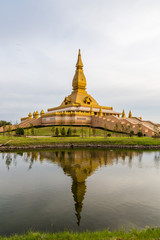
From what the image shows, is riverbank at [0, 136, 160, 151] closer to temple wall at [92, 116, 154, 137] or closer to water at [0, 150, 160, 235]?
temple wall at [92, 116, 154, 137]

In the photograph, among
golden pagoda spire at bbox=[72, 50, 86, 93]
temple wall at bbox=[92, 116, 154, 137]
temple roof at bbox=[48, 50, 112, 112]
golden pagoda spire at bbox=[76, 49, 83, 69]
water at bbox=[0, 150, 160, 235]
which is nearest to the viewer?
water at bbox=[0, 150, 160, 235]

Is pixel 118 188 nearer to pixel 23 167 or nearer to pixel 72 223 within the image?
pixel 72 223

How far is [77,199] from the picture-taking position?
490 inches

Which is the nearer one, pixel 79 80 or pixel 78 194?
pixel 78 194

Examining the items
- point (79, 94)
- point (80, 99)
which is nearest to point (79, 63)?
point (79, 94)

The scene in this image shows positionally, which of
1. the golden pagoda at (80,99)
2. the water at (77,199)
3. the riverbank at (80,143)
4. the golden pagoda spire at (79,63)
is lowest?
the water at (77,199)

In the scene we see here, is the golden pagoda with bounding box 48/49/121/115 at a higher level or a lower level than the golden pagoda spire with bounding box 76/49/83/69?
lower

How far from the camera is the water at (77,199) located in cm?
945

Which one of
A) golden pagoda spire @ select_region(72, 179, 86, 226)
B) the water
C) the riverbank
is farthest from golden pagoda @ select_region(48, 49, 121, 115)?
golden pagoda spire @ select_region(72, 179, 86, 226)

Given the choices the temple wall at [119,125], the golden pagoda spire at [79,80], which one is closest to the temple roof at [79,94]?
the golden pagoda spire at [79,80]

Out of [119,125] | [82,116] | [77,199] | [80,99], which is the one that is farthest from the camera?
[80,99]

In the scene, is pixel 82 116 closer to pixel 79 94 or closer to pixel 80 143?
pixel 79 94

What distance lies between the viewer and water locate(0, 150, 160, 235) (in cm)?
945

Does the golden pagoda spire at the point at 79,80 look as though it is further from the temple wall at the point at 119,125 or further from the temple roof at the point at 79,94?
the temple wall at the point at 119,125
